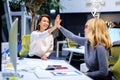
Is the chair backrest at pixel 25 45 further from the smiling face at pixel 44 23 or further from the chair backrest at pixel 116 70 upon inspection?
the chair backrest at pixel 116 70

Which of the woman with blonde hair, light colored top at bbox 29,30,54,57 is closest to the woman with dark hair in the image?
light colored top at bbox 29,30,54,57

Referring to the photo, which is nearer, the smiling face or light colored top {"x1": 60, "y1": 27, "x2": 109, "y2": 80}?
light colored top {"x1": 60, "y1": 27, "x2": 109, "y2": 80}

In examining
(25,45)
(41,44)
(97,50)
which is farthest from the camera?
(25,45)

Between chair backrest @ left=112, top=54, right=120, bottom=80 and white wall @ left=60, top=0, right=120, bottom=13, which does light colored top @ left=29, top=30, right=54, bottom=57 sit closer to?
chair backrest @ left=112, top=54, right=120, bottom=80

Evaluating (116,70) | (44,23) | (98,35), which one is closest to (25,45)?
(44,23)

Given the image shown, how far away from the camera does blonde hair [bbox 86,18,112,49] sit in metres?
2.77

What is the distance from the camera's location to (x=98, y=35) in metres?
2.77

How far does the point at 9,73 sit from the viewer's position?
2203 millimetres

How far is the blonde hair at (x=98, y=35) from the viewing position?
2768mm

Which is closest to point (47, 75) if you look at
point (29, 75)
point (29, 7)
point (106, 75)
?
point (29, 75)

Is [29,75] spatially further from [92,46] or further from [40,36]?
[40,36]

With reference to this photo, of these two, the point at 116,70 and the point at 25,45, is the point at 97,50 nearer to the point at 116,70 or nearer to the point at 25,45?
the point at 116,70

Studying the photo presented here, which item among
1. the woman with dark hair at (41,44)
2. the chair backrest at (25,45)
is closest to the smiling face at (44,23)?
the woman with dark hair at (41,44)

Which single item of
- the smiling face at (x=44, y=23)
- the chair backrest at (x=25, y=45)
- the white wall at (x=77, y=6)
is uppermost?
the smiling face at (x=44, y=23)
